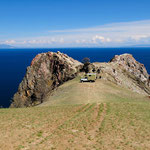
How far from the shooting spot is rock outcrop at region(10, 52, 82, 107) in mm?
96562

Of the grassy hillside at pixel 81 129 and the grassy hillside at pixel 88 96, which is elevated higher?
the grassy hillside at pixel 81 129

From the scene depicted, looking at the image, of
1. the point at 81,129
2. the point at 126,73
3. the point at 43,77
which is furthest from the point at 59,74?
the point at 81,129

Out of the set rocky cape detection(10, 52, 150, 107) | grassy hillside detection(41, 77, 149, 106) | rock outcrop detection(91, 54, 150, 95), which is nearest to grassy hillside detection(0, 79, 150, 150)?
grassy hillside detection(41, 77, 149, 106)

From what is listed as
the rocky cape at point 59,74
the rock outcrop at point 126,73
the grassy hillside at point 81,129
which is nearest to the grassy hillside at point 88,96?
the grassy hillside at point 81,129

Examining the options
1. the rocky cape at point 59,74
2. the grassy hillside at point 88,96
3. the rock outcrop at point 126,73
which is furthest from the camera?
the rocky cape at point 59,74

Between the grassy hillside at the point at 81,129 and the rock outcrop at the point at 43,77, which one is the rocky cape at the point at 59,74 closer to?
the rock outcrop at the point at 43,77

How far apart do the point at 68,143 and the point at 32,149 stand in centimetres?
479

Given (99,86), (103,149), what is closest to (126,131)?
(103,149)

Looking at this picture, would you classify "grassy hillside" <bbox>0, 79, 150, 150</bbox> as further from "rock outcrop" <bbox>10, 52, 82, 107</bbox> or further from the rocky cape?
"rock outcrop" <bbox>10, 52, 82, 107</bbox>

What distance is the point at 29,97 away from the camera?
100250 millimetres

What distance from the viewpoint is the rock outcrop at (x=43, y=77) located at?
9656 cm

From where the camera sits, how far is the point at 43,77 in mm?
106250

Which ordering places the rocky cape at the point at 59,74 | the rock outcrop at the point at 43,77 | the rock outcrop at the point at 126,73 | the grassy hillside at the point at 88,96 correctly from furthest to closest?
1. the rock outcrop at the point at 43,77
2. the rocky cape at the point at 59,74
3. the rock outcrop at the point at 126,73
4. the grassy hillside at the point at 88,96

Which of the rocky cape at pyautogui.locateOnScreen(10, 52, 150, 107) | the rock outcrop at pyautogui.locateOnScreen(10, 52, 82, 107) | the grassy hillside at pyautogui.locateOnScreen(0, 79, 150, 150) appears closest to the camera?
the grassy hillside at pyautogui.locateOnScreen(0, 79, 150, 150)
